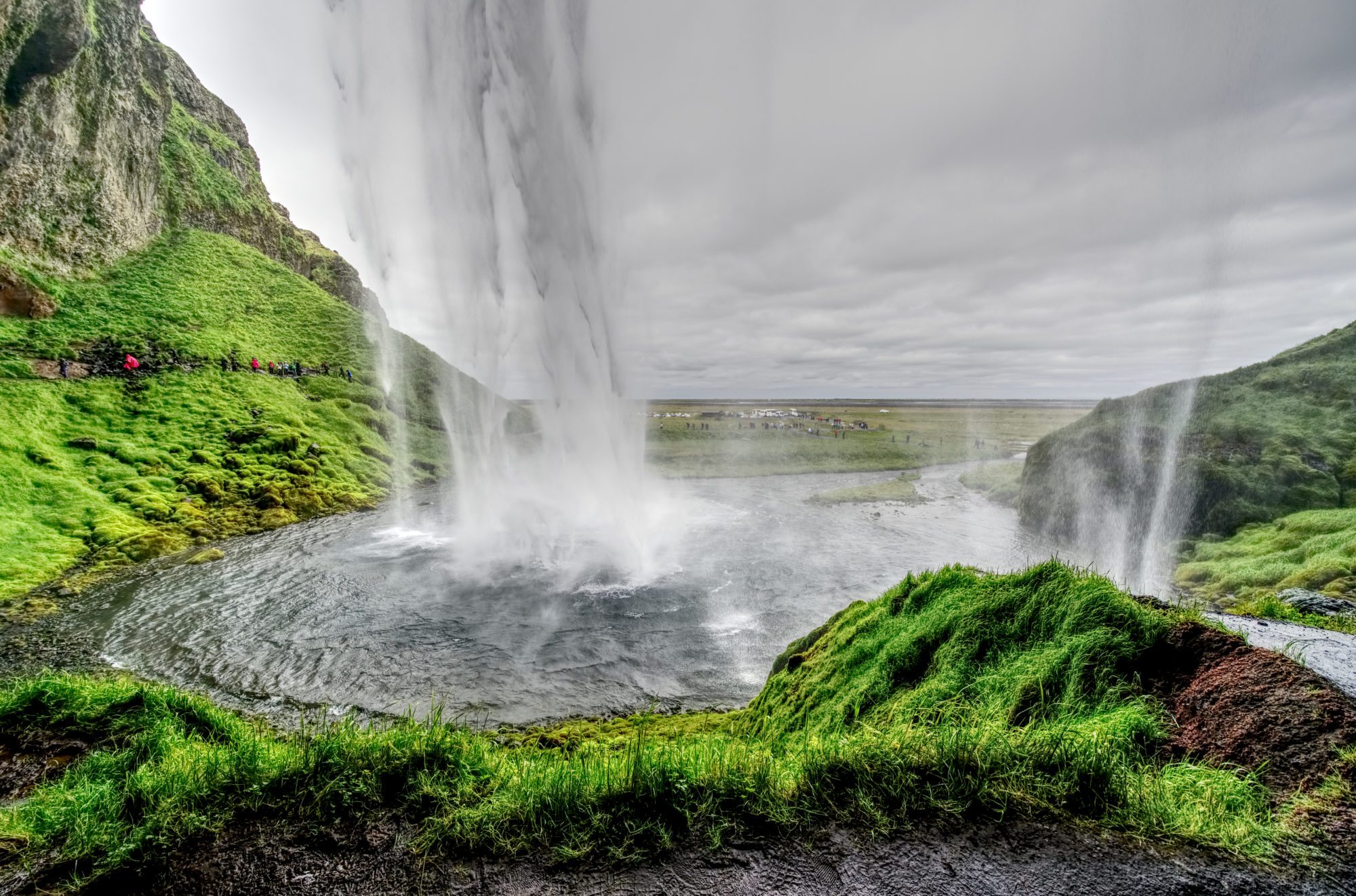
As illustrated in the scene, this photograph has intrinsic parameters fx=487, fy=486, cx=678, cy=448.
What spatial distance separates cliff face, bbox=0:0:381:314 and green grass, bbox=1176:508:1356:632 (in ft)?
215

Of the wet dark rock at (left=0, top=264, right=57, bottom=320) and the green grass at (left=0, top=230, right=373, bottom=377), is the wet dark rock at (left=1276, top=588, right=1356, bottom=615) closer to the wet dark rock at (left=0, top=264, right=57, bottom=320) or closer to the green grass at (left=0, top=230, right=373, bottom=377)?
the green grass at (left=0, top=230, right=373, bottom=377)

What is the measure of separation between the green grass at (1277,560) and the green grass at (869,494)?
61.6 ft

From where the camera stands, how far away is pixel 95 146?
38.7 meters

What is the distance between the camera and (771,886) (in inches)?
118

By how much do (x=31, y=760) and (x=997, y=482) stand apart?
5190 cm

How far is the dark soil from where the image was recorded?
2.89m

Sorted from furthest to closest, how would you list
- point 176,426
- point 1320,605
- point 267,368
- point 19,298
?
point 267,368
point 176,426
point 19,298
point 1320,605

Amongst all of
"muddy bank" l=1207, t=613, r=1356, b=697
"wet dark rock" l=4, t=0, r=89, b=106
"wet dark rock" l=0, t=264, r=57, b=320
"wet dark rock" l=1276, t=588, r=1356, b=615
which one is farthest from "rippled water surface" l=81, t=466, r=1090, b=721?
"wet dark rock" l=4, t=0, r=89, b=106

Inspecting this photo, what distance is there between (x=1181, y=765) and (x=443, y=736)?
6.13 m

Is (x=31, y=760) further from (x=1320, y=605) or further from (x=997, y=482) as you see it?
(x=997, y=482)

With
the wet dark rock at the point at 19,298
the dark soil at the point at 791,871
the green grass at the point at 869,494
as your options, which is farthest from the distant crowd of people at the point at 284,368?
the dark soil at the point at 791,871

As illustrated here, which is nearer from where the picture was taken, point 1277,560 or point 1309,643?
point 1309,643

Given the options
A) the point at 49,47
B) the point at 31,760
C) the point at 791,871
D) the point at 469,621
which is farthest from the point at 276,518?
the point at 49,47

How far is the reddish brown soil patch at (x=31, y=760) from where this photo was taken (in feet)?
15.9
